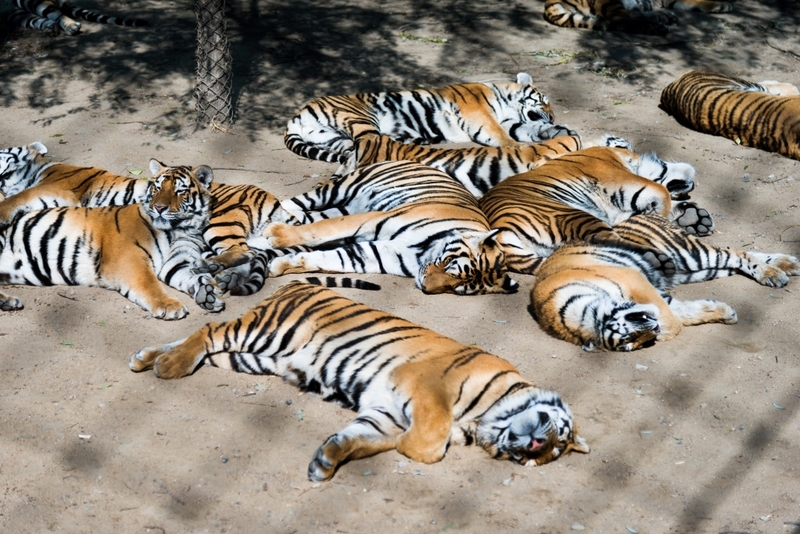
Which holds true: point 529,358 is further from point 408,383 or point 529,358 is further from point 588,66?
point 588,66

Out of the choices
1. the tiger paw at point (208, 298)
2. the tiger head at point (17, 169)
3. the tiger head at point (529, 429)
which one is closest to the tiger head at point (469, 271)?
the tiger paw at point (208, 298)

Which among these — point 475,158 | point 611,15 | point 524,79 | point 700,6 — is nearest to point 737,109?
point 524,79

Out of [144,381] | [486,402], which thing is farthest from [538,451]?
[144,381]

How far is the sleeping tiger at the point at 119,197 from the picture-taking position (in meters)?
4.95

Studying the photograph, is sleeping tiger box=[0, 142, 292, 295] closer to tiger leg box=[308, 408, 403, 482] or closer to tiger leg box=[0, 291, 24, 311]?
A: tiger leg box=[0, 291, 24, 311]

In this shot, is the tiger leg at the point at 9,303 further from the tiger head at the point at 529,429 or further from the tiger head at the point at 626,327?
the tiger head at the point at 626,327

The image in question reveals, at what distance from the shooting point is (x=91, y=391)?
3.85 m

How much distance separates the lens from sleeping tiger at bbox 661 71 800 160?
634 cm

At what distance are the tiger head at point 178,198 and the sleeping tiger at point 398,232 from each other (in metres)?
0.40

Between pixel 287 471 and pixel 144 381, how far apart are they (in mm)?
873

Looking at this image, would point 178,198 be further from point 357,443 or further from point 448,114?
point 448,114

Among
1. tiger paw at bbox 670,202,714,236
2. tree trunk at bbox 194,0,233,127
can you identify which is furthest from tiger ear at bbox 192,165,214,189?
tiger paw at bbox 670,202,714,236

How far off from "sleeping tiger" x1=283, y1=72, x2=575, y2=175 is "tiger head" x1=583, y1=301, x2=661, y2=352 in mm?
2572

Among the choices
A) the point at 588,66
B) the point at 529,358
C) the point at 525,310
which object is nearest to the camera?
the point at 529,358
